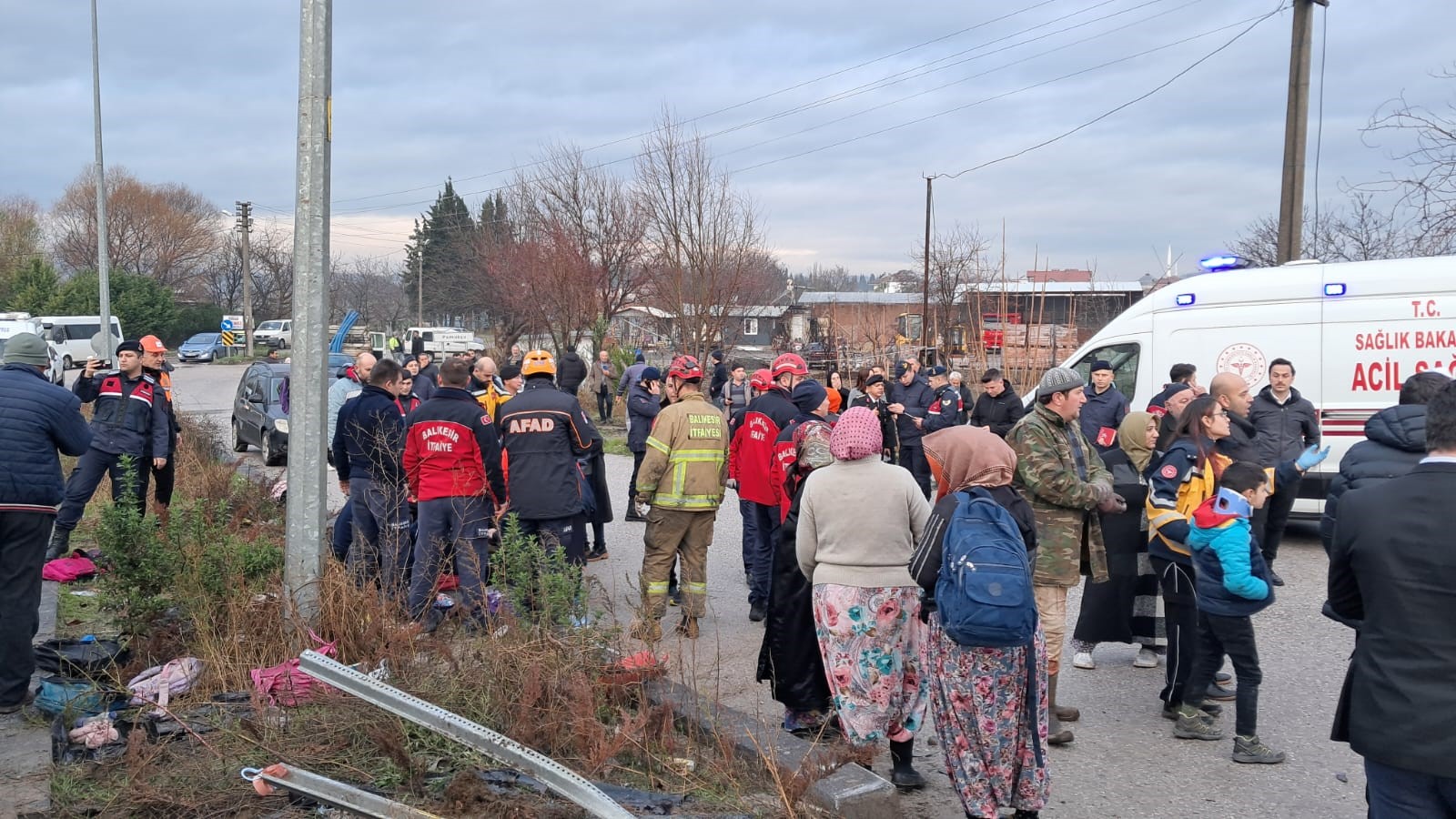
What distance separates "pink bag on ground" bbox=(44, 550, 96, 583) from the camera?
841cm

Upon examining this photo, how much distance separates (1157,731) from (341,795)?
166 inches

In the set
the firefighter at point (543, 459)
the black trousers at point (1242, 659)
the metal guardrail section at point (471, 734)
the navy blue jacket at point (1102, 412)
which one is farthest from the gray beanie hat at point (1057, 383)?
the navy blue jacket at point (1102, 412)

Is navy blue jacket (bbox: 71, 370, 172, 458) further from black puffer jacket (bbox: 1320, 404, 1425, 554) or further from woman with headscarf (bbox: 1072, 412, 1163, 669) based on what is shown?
black puffer jacket (bbox: 1320, 404, 1425, 554)

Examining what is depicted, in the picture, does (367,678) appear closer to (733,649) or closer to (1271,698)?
(733,649)

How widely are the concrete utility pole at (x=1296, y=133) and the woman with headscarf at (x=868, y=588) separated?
10549mm

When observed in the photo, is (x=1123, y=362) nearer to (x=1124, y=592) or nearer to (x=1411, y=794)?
(x=1124, y=592)

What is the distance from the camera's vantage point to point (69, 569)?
8.55 meters

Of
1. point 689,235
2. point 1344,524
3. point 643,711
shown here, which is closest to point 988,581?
point 1344,524

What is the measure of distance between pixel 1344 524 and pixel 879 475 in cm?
204

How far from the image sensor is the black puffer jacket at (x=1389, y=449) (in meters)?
4.80

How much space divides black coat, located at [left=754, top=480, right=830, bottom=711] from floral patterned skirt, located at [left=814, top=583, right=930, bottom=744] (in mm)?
386

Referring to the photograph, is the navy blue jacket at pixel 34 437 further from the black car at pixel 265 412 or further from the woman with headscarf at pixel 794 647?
the black car at pixel 265 412

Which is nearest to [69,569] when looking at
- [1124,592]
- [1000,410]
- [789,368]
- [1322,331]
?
[789,368]

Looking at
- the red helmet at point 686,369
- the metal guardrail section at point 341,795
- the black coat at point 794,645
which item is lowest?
the metal guardrail section at point 341,795
